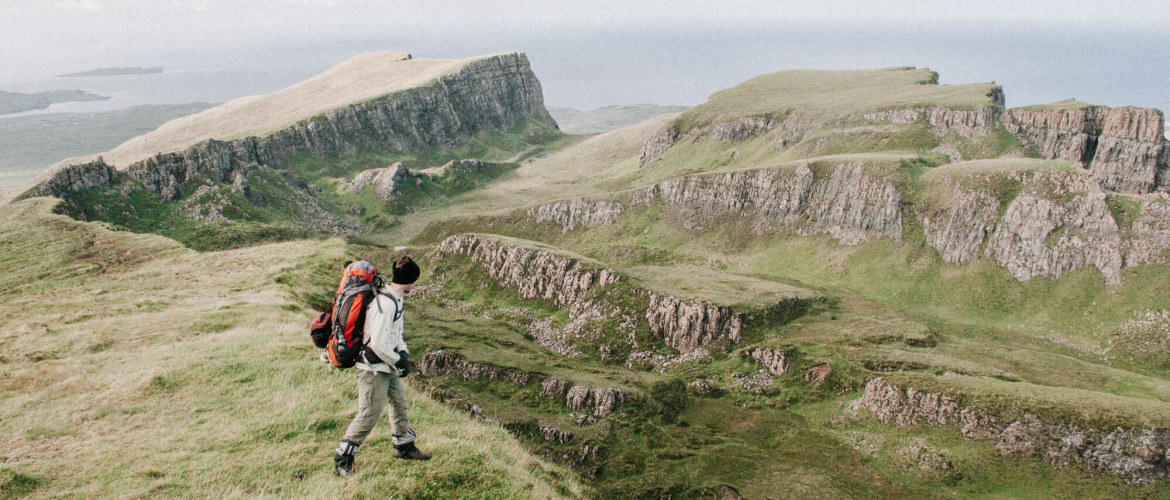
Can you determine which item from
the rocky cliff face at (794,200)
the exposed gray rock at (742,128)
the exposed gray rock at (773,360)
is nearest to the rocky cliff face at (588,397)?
the exposed gray rock at (773,360)

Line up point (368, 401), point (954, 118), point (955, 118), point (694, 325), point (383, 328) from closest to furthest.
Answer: point (383, 328) < point (368, 401) < point (694, 325) < point (955, 118) < point (954, 118)

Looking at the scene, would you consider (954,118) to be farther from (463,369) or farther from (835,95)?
(463,369)

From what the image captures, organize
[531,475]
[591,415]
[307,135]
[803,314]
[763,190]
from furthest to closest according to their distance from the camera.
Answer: [307,135] < [763,190] < [803,314] < [591,415] < [531,475]

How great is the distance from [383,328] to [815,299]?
65181 millimetres

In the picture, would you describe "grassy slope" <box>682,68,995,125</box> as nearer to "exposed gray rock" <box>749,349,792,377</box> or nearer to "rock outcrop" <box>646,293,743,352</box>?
"rock outcrop" <box>646,293,743,352</box>

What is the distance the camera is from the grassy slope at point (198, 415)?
1337 centimetres

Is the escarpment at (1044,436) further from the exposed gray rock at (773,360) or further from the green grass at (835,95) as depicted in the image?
the green grass at (835,95)

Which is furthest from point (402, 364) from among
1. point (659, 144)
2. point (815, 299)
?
point (659, 144)

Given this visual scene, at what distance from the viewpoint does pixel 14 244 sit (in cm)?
5278

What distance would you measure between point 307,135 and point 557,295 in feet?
442

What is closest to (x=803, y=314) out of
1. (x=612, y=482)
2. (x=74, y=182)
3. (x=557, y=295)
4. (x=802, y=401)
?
(x=802, y=401)

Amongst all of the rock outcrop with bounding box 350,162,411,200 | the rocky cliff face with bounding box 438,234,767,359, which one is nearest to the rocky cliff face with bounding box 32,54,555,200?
the rock outcrop with bounding box 350,162,411,200

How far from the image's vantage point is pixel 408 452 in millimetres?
14992

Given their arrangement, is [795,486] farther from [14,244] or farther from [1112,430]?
[14,244]
